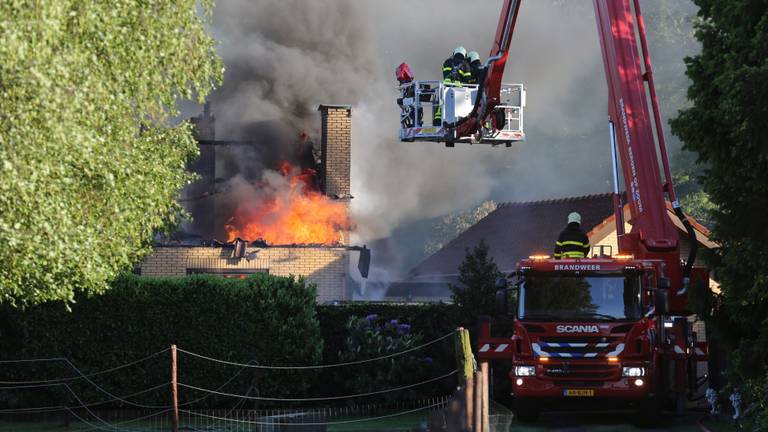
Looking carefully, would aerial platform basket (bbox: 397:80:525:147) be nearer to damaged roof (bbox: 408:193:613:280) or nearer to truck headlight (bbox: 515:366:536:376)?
truck headlight (bbox: 515:366:536:376)

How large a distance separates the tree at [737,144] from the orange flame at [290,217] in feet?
61.0

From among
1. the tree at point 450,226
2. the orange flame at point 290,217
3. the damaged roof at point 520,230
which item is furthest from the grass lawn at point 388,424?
the tree at point 450,226

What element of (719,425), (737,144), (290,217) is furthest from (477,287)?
(290,217)

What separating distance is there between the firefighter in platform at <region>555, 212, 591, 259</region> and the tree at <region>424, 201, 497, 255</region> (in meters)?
51.9

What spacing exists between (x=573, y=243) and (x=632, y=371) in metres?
2.17

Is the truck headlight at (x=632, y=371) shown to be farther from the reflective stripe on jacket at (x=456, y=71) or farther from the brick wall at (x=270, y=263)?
the brick wall at (x=270, y=263)

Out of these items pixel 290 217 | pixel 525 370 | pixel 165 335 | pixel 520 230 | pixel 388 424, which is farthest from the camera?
pixel 520 230

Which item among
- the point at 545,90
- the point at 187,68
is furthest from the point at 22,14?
the point at 545,90

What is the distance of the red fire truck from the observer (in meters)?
16.7

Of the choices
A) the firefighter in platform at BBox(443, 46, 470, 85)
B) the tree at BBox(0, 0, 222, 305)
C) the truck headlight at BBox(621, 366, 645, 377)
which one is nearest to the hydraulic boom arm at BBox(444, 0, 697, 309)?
the truck headlight at BBox(621, 366, 645, 377)

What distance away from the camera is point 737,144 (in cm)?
1235

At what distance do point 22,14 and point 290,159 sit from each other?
76.5 feet

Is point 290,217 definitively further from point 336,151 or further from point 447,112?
point 447,112

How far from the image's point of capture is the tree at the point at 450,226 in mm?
70312
